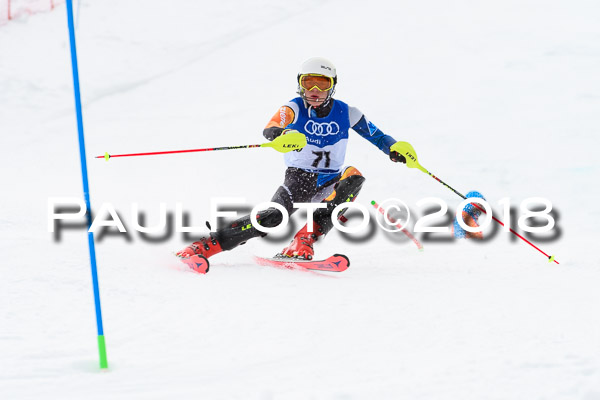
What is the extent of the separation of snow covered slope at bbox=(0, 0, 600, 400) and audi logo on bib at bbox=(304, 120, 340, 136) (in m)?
1.03

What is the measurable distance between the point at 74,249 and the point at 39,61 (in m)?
10.7

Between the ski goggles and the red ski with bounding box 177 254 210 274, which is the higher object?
the ski goggles

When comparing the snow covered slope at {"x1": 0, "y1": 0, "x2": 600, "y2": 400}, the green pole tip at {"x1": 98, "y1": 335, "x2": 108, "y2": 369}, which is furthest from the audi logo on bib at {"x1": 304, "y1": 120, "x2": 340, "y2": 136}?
the green pole tip at {"x1": 98, "y1": 335, "x2": 108, "y2": 369}

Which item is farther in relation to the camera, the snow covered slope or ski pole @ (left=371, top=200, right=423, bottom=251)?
ski pole @ (left=371, top=200, right=423, bottom=251)

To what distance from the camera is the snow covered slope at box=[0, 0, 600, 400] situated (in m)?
2.92

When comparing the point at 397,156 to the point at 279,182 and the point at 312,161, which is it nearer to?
the point at 312,161

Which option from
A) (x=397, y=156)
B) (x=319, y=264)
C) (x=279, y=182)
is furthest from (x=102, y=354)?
(x=279, y=182)

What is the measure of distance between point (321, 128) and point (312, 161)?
0.89ft

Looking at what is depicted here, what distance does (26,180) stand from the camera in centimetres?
937

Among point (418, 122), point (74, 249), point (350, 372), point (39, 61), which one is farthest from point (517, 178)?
point (39, 61)

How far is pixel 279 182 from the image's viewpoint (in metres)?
9.10

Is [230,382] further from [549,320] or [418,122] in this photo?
[418,122]

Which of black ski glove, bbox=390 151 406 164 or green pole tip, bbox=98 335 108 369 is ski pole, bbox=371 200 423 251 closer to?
black ski glove, bbox=390 151 406 164

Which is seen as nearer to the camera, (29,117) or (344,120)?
(344,120)
